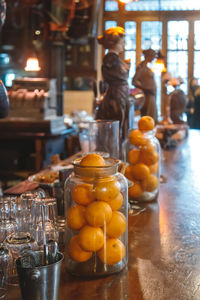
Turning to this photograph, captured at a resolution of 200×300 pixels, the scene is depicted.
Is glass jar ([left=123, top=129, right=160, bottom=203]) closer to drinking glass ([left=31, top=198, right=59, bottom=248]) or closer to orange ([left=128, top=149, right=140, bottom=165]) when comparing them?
orange ([left=128, top=149, right=140, bottom=165])

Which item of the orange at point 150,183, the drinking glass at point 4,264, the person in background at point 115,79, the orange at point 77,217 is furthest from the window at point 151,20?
the drinking glass at point 4,264

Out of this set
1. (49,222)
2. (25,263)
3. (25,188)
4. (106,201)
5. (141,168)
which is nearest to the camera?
(25,263)

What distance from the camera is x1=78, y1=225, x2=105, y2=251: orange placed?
3.75ft

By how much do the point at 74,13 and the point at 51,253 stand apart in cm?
732

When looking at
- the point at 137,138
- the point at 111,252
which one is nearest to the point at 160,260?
the point at 111,252

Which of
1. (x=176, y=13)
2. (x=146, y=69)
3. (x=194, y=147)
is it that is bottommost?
(x=194, y=147)

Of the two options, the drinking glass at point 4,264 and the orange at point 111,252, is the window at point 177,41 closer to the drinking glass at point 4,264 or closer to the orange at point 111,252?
the orange at point 111,252

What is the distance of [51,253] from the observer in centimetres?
98

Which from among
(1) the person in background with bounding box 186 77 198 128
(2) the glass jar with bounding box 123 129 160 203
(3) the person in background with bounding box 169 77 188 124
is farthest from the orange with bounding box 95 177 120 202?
(1) the person in background with bounding box 186 77 198 128

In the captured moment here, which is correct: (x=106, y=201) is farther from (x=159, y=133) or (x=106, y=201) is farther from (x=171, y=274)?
(x=159, y=133)

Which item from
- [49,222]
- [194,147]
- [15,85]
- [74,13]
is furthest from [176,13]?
[74,13]

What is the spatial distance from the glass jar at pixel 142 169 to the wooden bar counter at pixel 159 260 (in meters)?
0.07

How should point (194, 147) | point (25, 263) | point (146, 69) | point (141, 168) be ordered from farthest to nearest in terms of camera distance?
point (194, 147), point (146, 69), point (141, 168), point (25, 263)

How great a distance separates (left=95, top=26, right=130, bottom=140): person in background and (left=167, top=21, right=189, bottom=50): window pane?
510mm
